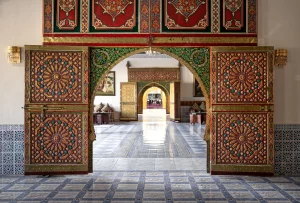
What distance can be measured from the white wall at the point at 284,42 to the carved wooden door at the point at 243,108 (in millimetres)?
228

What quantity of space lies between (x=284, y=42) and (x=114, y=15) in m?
2.43

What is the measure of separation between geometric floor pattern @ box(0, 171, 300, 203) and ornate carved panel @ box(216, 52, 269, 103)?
1127 mm

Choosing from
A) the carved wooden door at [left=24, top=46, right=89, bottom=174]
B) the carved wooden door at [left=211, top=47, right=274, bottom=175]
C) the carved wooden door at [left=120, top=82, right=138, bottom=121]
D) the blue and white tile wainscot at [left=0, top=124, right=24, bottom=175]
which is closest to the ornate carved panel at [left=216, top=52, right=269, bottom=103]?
the carved wooden door at [left=211, top=47, right=274, bottom=175]

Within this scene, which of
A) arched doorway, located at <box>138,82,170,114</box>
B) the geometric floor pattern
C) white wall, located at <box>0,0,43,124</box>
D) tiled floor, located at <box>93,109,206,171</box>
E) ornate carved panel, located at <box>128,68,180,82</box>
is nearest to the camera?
the geometric floor pattern

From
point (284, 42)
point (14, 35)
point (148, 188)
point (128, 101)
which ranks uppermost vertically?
point (14, 35)

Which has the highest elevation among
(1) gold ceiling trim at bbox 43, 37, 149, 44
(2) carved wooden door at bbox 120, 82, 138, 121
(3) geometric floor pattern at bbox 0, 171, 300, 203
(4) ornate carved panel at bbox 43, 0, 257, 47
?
(4) ornate carved panel at bbox 43, 0, 257, 47

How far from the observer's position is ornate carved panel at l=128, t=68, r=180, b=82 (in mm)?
13523

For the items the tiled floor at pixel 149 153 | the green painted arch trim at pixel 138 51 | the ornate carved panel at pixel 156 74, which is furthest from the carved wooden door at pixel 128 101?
the green painted arch trim at pixel 138 51

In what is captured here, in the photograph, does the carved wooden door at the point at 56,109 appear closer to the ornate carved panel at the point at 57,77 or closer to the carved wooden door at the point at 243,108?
the ornate carved panel at the point at 57,77

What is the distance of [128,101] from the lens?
545 inches

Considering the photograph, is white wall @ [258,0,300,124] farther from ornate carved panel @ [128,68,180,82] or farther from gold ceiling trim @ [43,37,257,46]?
ornate carved panel @ [128,68,180,82]

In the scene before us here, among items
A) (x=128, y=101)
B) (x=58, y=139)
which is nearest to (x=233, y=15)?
(x=58, y=139)

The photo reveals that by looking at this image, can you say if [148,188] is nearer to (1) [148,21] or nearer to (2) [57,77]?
(2) [57,77]

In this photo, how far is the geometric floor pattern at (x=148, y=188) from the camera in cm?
338
